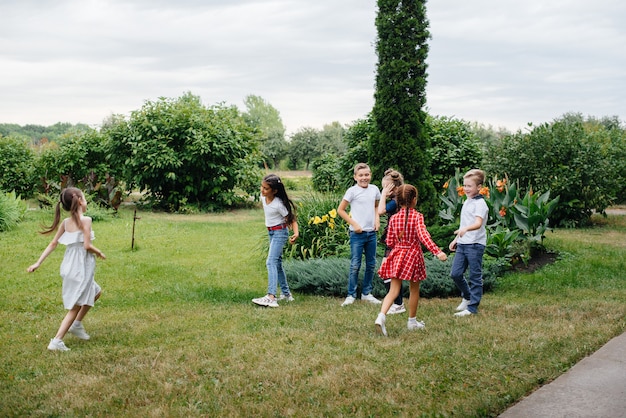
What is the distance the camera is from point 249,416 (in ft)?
13.3

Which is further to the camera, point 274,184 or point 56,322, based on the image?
point 274,184

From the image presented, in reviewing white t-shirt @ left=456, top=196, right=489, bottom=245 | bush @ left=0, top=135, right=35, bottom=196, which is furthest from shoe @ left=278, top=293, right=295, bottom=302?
bush @ left=0, top=135, right=35, bottom=196

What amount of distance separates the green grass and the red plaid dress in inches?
21.2

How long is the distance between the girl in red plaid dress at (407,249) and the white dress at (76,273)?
9.13ft

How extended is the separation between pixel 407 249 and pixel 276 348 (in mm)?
1696

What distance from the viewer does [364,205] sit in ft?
24.4

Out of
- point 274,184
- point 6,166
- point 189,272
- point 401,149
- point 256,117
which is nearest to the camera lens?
point 274,184

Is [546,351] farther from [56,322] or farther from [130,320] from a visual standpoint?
[56,322]

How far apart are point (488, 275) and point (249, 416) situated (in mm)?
5224

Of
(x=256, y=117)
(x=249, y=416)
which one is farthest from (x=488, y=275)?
(x=256, y=117)

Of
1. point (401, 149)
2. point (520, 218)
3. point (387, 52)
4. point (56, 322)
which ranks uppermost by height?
point (387, 52)

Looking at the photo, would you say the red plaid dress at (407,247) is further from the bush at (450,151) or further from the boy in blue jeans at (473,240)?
the bush at (450,151)

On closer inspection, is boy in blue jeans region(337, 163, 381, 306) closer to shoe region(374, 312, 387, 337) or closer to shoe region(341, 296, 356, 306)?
shoe region(341, 296, 356, 306)

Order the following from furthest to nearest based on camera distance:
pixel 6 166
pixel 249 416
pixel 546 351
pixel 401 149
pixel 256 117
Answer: pixel 256 117
pixel 6 166
pixel 401 149
pixel 546 351
pixel 249 416
